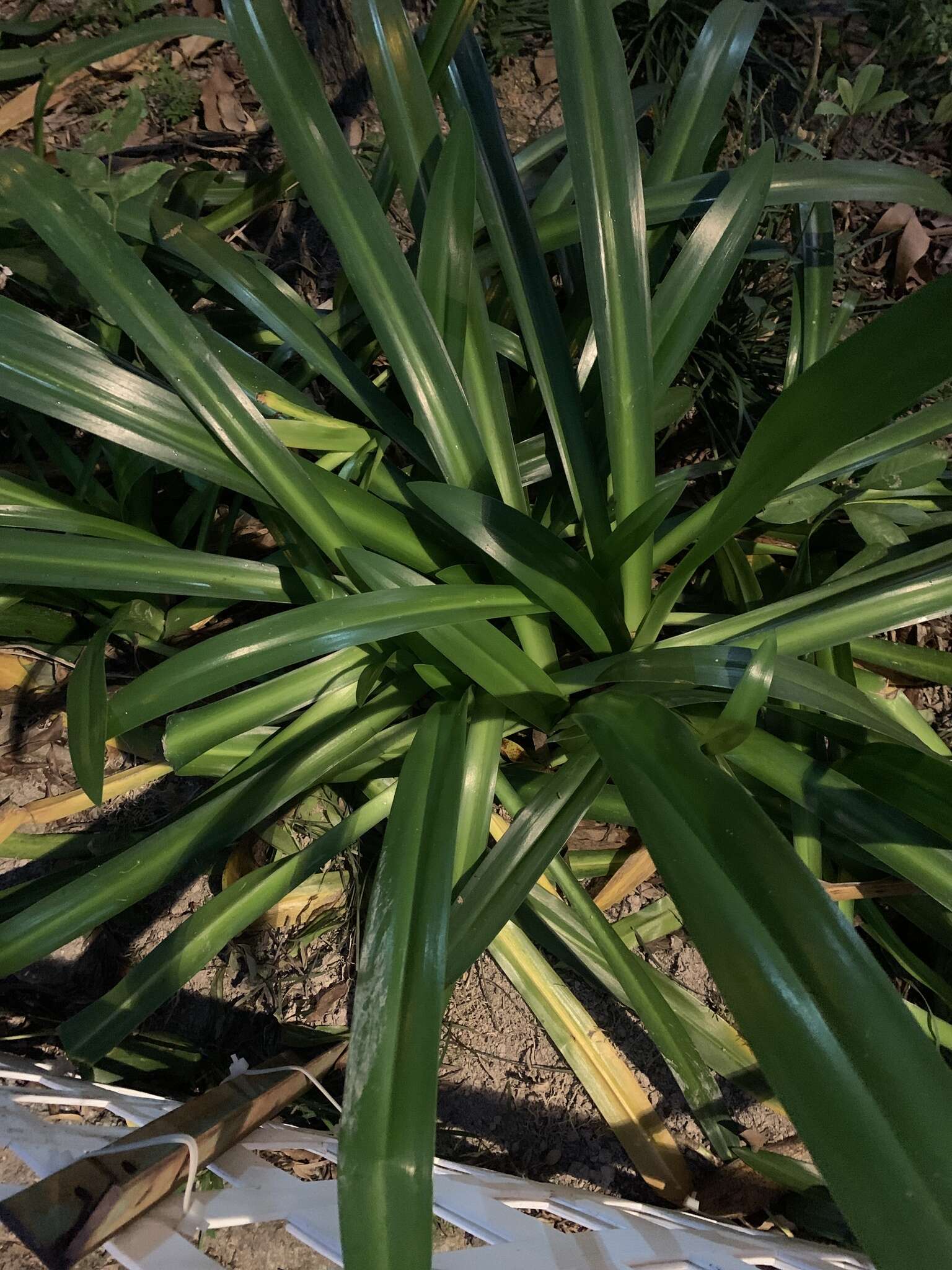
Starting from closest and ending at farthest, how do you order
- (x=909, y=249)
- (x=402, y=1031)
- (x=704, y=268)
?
(x=402, y=1031) < (x=704, y=268) < (x=909, y=249)

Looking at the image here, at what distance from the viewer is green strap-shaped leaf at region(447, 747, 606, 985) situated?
2.03ft

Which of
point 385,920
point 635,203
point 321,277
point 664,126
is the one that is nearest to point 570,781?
point 385,920

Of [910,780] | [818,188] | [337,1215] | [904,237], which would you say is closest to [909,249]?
[904,237]

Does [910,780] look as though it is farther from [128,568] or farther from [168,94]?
[168,94]

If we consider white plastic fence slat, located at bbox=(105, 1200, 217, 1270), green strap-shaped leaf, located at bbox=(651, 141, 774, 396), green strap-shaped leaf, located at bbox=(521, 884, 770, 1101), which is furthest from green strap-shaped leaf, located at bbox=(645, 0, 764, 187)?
white plastic fence slat, located at bbox=(105, 1200, 217, 1270)

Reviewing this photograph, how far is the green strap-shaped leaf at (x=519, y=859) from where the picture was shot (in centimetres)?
62

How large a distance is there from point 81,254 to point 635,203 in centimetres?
54

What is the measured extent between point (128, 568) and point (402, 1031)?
51cm

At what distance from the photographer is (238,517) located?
1.14 m

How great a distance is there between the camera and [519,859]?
698mm

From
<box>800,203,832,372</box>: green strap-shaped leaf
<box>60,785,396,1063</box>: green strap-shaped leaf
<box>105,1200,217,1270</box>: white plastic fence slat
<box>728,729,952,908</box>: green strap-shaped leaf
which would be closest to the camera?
<box>105,1200,217,1270</box>: white plastic fence slat

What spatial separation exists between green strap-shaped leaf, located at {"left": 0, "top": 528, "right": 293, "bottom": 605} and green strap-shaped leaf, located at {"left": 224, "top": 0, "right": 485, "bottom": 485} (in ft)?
0.85

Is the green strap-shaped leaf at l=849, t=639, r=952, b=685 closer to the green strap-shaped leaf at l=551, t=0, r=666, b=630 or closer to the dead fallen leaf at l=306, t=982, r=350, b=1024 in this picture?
the green strap-shaped leaf at l=551, t=0, r=666, b=630

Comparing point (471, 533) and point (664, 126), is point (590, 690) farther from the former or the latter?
point (664, 126)
